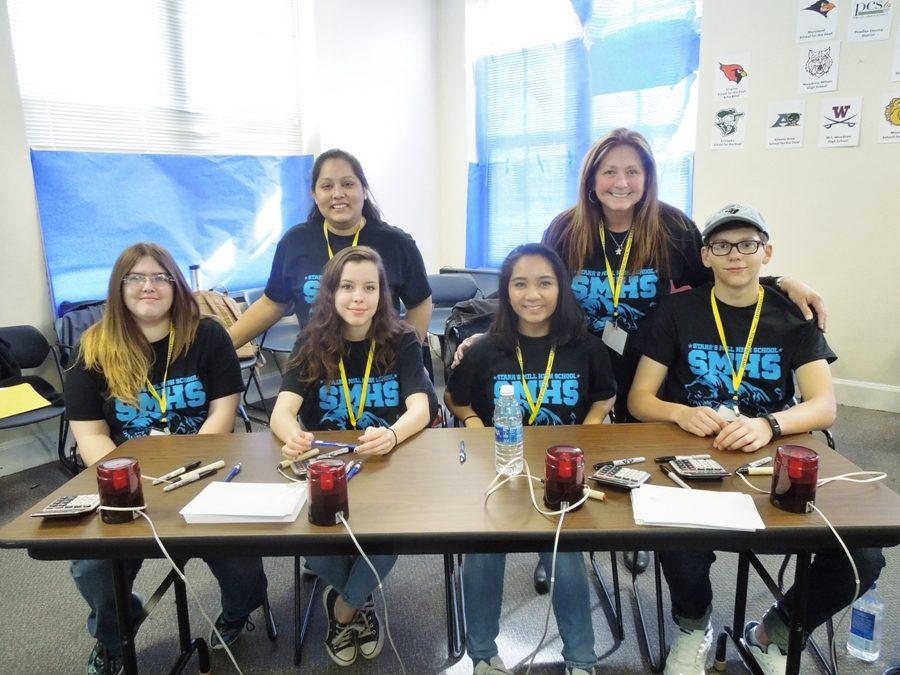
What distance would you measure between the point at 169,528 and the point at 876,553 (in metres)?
A: 1.62

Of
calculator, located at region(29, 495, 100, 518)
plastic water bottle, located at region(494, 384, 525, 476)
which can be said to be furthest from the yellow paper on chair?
plastic water bottle, located at region(494, 384, 525, 476)

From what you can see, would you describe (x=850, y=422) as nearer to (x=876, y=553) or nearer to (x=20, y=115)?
(x=876, y=553)

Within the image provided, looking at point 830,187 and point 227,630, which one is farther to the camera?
point 830,187

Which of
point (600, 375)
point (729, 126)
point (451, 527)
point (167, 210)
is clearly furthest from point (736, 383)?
point (167, 210)

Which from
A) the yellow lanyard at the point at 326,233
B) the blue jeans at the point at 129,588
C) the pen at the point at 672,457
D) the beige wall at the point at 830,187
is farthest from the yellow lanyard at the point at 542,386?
the beige wall at the point at 830,187

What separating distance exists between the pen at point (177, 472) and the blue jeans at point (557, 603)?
733mm

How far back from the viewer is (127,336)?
1.84m

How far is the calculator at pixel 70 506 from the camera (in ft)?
4.16

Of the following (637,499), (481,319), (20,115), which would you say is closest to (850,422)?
(481,319)

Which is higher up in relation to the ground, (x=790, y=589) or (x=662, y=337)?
(x=662, y=337)

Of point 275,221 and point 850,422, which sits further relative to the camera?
point 275,221

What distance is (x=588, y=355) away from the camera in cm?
194

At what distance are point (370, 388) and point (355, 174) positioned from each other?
0.85 m

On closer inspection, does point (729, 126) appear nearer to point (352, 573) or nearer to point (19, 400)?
point (352, 573)
